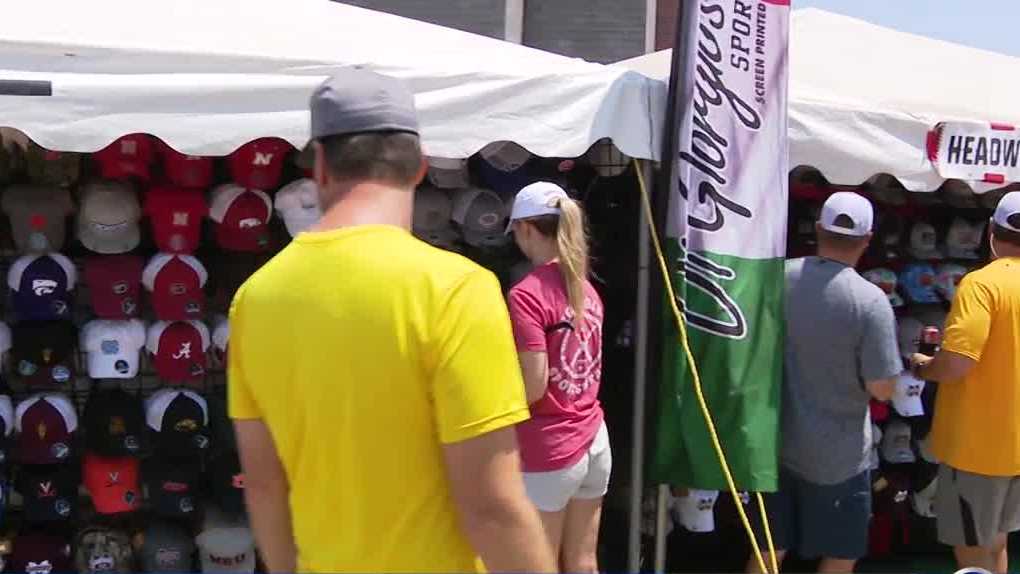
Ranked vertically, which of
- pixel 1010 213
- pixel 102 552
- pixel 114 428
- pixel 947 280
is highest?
pixel 1010 213

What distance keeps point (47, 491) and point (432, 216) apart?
1659 mm

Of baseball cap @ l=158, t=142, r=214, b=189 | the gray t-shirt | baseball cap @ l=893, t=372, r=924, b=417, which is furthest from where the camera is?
baseball cap @ l=893, t=372, r=924, b=417

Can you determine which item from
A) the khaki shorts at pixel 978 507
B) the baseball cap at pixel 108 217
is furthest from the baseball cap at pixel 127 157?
the khaki shorts at pixel 978 507

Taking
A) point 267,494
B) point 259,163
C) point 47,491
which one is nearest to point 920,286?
point 259,163

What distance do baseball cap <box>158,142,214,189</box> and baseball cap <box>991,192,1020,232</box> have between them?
8.84 feet

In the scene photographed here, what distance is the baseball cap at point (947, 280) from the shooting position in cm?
506

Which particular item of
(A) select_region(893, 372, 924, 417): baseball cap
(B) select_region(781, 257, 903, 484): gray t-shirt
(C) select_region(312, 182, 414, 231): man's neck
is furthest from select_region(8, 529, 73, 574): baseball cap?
(A) select_region(893, 372, 924, 417): baseball cap

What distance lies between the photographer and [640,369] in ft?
12.8

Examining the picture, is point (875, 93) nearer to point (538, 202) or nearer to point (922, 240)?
point (922, 240)

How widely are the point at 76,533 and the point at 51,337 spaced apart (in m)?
0.77

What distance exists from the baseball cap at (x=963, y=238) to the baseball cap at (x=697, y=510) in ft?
5.62

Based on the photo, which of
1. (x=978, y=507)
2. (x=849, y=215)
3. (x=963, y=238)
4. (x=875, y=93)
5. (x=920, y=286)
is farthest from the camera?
(x=963, y=238)

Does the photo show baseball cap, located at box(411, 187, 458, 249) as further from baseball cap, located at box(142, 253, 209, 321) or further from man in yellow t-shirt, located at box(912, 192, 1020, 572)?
man in yellow t-shirt, located at box(912, 192, 1020, 572)

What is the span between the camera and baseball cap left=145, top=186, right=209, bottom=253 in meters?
4.02
